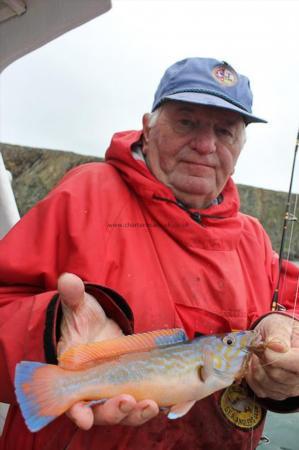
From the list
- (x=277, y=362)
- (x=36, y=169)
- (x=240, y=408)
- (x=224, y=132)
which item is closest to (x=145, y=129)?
(x=224, y=132)

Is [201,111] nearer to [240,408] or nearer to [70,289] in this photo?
[70,289]

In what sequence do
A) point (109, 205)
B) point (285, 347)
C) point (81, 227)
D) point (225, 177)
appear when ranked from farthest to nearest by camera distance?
point (225, 177) < point (109, 205) < point (81, 227) < point (285, 347)

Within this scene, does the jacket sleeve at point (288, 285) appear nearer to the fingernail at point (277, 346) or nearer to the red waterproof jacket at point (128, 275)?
the red waterproof jacket at point (128, 275)

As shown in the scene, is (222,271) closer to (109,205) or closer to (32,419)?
(109,205)

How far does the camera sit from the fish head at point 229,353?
1606 millimetres

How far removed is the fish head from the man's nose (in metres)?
1.00

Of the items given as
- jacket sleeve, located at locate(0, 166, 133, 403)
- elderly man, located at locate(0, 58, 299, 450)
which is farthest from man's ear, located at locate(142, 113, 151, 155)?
jacket sleeve, located at locate(0, 166, 133, 403)

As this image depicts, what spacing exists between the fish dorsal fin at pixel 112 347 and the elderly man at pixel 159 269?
65 millimetres

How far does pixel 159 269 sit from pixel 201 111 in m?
0.88

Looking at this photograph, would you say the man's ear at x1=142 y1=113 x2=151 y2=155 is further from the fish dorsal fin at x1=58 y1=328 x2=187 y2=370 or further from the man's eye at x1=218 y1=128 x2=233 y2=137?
the fish dorsal fin at x1=58 y1=328 x2=187 y2=370

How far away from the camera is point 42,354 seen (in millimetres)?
1477

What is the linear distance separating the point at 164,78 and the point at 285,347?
1630 millimetres

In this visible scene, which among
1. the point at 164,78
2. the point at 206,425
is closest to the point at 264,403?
the point at 206,425

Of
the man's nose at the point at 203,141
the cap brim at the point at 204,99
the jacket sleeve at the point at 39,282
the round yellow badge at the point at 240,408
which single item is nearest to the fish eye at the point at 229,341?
the jacket sleeve at the point at 39,282
